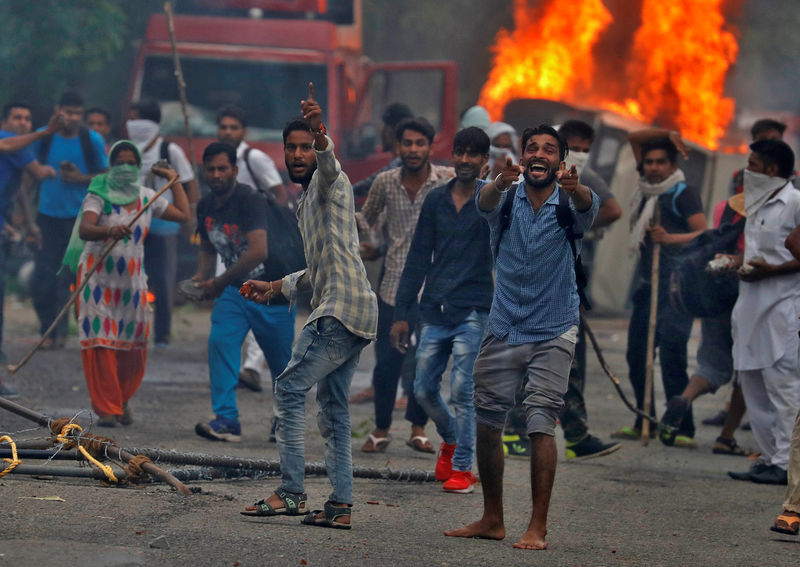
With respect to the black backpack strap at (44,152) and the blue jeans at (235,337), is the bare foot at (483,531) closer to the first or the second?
the blue jeans at (235,337)

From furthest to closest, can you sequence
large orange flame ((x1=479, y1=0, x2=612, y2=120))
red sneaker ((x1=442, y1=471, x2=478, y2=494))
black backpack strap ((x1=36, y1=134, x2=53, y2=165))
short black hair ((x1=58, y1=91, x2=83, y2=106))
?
large orange flame ((x1=479, y1=0, x2=612, y2=120)) < black backpack strap ((x1=36, y1=134, x2=53, y2=165)) < short black hair ((x1=58, y1=91, x2=83, y2=106)) < red sneaker ((x1=442, y1=471, x2=478, y2=494))

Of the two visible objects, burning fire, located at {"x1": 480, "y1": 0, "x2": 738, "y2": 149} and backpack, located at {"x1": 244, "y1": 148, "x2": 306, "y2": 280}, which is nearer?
backpack, located at {"x1": 244, "y1": 148, "x2": 306, "y2": 280}

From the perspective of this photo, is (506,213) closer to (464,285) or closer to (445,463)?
(464,285)

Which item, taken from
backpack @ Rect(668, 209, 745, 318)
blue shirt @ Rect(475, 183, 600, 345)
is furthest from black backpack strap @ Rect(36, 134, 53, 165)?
blue shirt @ Rect(475, 183, 600, 345)

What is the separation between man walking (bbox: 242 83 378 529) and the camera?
219 inches

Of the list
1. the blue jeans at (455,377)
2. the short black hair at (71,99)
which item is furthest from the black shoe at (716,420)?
the short black hair at (71,99)

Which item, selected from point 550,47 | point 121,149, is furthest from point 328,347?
point 550,47

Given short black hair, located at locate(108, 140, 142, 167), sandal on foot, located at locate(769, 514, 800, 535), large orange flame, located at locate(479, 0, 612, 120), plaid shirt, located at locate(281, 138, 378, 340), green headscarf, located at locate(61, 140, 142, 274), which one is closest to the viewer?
plaid shirt, located at locate(281, 138, 378, 340)

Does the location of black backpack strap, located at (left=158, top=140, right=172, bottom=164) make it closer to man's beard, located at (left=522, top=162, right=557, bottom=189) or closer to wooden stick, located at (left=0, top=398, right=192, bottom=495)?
wooden stick, located at (left=0, top=398, right=192, bottom=495)

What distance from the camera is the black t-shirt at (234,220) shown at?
25.5 ft

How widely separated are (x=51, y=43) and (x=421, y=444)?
34.9 feet

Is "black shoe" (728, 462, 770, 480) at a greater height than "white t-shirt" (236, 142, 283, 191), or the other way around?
"white t-shirt" (236, 142, 283, 191)

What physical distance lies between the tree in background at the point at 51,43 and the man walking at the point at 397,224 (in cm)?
916

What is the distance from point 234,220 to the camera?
25.6 feet
